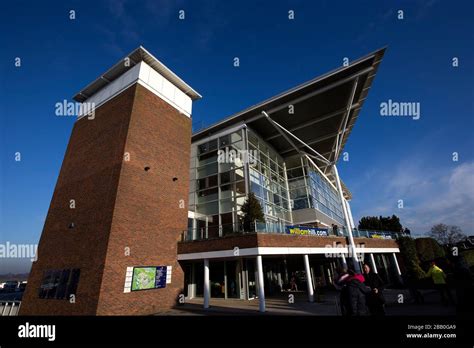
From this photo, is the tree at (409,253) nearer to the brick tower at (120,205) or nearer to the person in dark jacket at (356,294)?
the person in dark jacket at (356,294)

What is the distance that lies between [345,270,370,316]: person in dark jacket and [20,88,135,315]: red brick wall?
1062cm

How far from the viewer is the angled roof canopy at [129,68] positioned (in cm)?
1730

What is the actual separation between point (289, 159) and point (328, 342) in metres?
24.1

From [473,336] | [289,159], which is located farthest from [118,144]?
[289,159]

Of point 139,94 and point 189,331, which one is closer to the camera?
point 189,331

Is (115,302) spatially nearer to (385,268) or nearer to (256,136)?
(256,136)

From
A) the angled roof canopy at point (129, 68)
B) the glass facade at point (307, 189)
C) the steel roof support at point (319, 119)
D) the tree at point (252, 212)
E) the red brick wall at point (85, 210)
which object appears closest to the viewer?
the red brick wall at point (85, 210)

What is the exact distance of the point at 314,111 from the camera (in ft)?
72.2

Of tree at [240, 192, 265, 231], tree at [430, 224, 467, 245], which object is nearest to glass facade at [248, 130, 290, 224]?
tree at [240, 192, 265, 231]

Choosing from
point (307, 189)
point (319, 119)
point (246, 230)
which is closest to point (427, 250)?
point (307, 189)

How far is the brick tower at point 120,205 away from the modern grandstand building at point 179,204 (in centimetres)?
8

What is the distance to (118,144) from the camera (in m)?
14.7

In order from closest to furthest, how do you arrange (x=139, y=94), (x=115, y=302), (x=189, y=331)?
(x=189, y=331) < (x=115, y=302) < (x=139, y=94)

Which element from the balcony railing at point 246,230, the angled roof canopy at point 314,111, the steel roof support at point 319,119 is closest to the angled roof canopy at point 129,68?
the angled roof canopy at point 314,111
